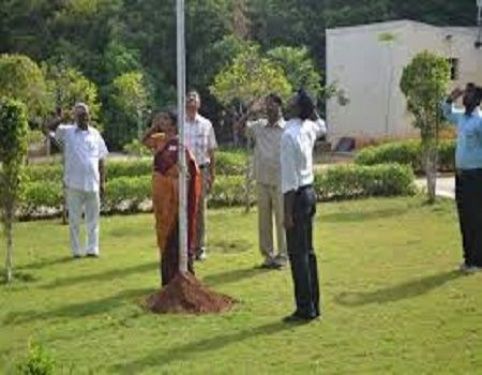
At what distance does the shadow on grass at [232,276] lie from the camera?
31.1 feet

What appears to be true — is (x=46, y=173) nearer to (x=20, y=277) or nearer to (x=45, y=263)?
(x=45, y=263)

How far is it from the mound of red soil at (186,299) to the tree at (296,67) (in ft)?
80.6

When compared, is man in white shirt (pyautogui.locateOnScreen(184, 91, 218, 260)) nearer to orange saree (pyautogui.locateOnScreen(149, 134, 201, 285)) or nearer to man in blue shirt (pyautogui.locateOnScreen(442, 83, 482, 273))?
orange saree (pyautogui.locateOnScreen(149, 134, 201, 285))

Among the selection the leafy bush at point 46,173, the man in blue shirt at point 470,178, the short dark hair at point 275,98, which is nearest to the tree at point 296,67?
the leafy bush at point 46,173

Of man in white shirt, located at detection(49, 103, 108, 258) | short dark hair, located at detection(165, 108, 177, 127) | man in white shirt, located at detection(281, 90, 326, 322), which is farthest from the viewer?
man in white shirt, located at detection(49, 103, 108, 258)

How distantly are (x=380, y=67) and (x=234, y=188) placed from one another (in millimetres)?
18374

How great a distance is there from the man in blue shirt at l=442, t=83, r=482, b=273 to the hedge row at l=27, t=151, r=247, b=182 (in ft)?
29.8

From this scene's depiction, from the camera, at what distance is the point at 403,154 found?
68.2ft

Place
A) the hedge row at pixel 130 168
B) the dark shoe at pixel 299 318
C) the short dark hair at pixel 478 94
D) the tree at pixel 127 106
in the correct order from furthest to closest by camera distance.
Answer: the tree at pixel 127 106 → the hedge row at pixel 130 168 → the short dark hair at pixel 478 94 → the dark shoe at pixel 299 318

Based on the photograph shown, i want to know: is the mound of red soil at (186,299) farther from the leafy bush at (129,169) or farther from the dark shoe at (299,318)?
the leafy bush at (129,169)

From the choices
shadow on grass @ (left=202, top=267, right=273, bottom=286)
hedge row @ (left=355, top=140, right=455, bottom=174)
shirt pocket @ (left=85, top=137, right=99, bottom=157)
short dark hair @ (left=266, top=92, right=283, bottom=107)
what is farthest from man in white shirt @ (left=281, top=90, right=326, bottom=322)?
hedge row @ (left=355, top=140, right=455, bottom=174)

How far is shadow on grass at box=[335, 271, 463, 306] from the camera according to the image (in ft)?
27.8

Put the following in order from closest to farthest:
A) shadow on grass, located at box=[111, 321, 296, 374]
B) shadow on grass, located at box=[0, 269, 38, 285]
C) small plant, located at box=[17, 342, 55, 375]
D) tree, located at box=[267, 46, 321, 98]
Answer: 1. small plant, located at box=[17, 342, 55, 375]
2. shadow on grass, located at box=[111, 321, 296, 374]
3. shadow on grass, located at box=[0, 269, 38, 285]
4. tree, located at box=[267, 46, 321, 98]

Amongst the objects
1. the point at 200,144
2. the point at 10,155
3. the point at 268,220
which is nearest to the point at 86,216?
the point at 200,144
